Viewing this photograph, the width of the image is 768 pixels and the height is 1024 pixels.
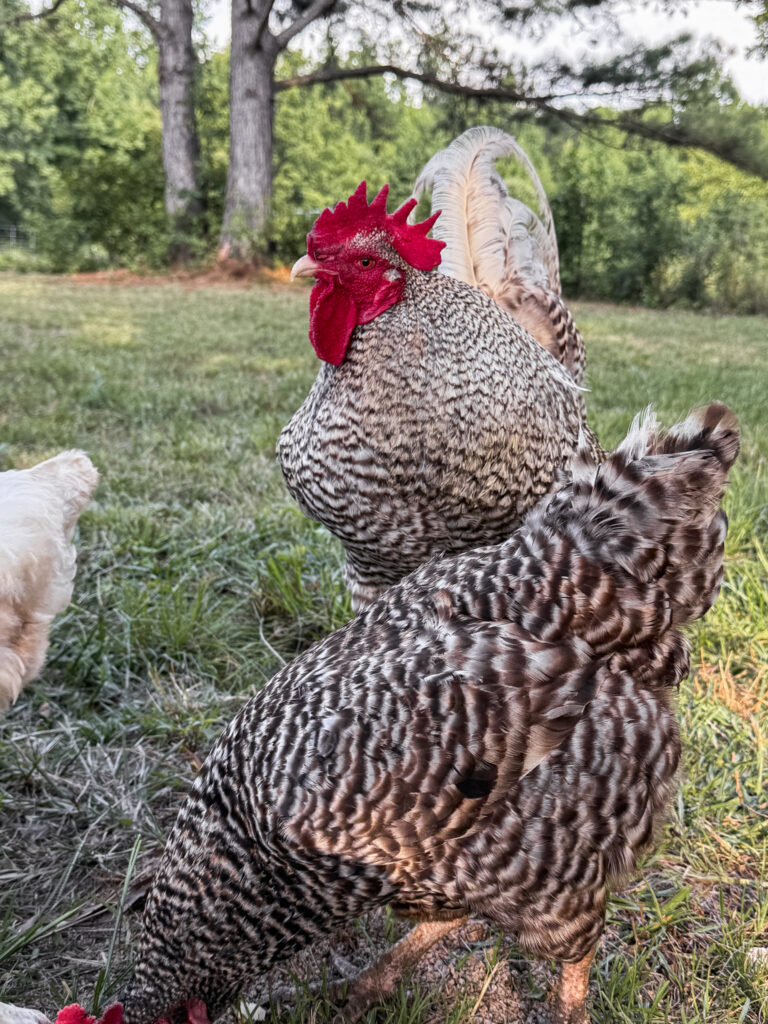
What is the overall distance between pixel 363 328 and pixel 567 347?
58.2 inches

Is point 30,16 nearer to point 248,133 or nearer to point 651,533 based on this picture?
point 248,133

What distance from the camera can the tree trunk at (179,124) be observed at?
1728cm

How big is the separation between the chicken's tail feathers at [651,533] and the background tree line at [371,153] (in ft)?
46.8

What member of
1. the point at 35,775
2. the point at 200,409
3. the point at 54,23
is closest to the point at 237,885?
the point at 35,775

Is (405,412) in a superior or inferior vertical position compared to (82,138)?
inferior

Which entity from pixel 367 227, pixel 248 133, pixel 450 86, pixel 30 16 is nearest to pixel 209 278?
pixel 248 133

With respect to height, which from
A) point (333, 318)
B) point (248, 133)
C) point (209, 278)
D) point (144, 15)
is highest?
point (144, 15)

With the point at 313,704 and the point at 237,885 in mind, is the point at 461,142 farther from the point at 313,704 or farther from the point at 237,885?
the point at 237,885

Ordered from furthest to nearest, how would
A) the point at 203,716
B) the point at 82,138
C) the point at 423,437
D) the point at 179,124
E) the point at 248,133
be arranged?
the point at 82,138, the point at 179,124, the point at 248,133, the point at 203,716, the point at 423,437

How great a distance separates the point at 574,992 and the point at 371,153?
26598mm

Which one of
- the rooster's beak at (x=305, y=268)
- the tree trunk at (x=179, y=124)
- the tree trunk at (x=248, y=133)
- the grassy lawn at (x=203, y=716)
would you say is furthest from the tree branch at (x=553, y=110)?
the rooster's beak at (x=305, y=268)

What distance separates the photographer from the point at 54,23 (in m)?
18.0

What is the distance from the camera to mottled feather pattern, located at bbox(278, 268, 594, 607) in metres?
2.32

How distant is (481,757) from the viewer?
1572 millimetres
